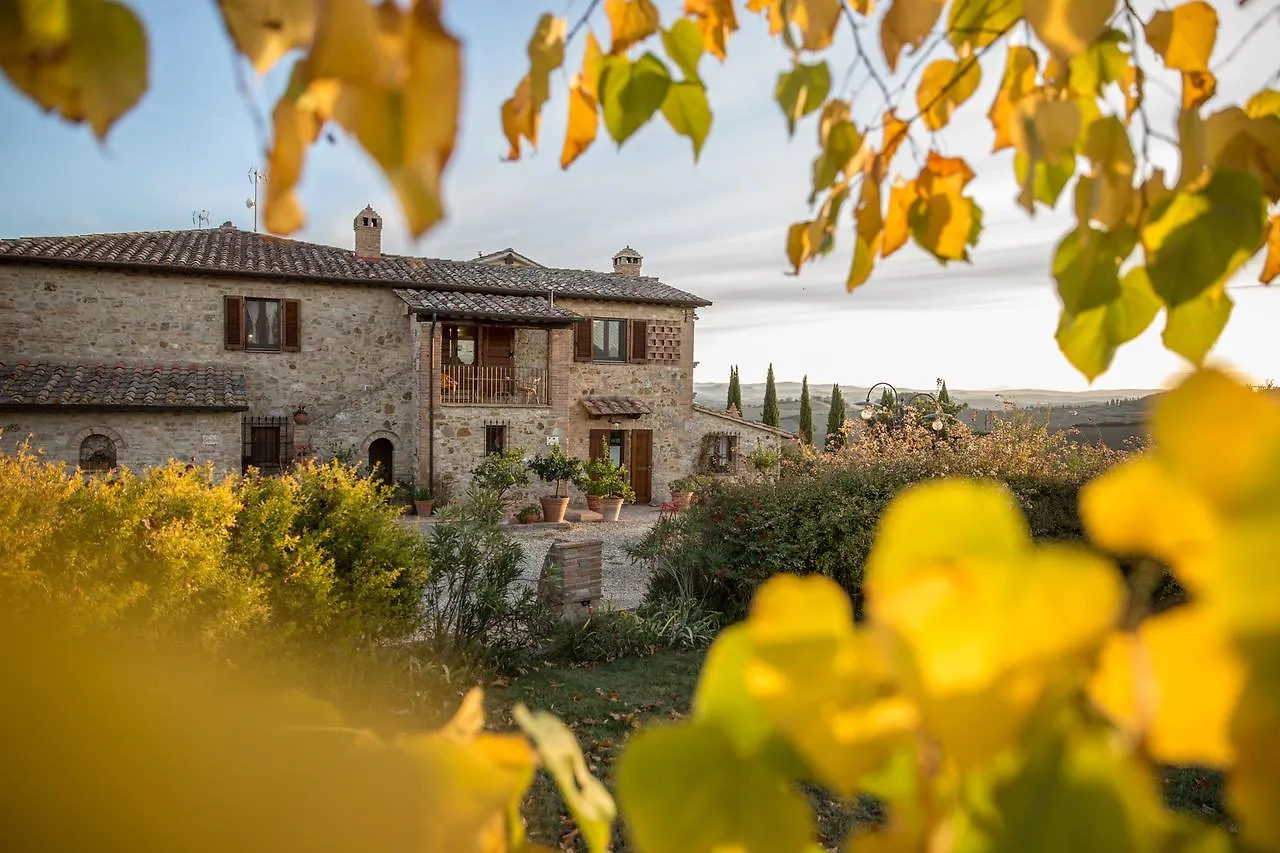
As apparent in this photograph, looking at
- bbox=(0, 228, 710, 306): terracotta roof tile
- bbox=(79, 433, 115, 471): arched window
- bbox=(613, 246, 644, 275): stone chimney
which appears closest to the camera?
bbox=(79, 433, 115, 471): arched window

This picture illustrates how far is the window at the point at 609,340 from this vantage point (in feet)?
59.2

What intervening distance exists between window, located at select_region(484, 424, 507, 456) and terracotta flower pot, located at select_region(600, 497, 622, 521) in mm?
2463

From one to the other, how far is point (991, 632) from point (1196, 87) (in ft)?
3.63

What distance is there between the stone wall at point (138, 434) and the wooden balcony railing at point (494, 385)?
403cm

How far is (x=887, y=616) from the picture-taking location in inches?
9.9

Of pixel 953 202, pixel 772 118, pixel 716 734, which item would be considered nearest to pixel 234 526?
pixel 772 118

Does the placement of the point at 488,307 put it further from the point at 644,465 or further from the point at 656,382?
the point at 644,465

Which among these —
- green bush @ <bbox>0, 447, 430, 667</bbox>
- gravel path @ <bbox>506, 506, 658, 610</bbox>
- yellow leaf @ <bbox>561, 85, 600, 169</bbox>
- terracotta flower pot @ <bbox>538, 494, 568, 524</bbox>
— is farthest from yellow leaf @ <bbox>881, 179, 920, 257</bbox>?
terracotta flower pot @ <bbox>538, 494, 568, 524</bbox>

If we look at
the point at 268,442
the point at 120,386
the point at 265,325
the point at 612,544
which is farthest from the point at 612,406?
the point at 120,386

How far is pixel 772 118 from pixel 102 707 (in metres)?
1.42

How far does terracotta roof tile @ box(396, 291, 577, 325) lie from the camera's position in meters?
15.4

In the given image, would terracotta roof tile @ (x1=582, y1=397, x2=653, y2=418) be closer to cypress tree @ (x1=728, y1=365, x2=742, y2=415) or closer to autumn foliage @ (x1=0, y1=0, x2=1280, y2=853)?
cypress tree @ (x1=728, y1=365, x2=742, y2=415)

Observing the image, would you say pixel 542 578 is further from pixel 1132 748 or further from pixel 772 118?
pixel 1132 748

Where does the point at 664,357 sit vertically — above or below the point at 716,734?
above
